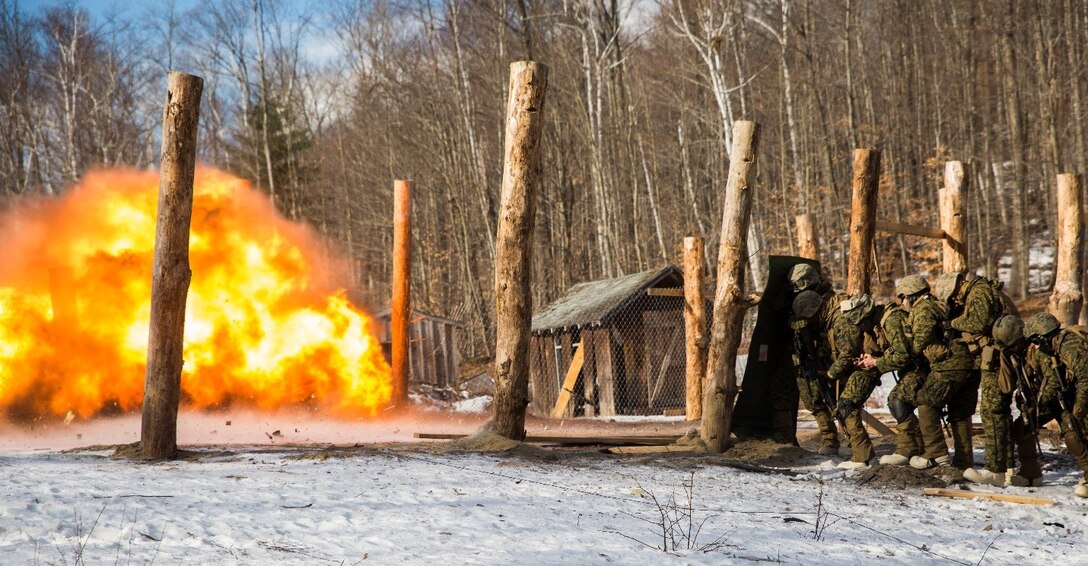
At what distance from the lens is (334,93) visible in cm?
4447

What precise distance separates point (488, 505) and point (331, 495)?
48.5 inches

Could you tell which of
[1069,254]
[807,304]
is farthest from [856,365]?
[1069,254]

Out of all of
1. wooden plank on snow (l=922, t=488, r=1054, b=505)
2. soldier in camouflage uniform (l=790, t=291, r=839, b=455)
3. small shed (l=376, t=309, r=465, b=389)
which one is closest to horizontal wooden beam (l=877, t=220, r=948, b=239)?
soldier in camouflage uniform (l=790, t=291, r=839, b=455)

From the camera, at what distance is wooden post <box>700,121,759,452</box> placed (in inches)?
418

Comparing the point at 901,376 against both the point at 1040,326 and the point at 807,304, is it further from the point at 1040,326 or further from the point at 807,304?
the point at 1040,326

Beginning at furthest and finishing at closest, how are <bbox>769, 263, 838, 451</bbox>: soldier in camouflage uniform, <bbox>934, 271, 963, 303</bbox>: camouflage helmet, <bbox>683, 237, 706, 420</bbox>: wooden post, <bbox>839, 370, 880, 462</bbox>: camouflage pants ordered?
1. <bbox>683, 237, 706, 420</bbox>: wooden post
2. <bbox>769, 263, 838, 451</bbox>: soldier in camouflage uniform
3. <bbox>839, 370, 880, 462</bbox>: camouflage pants
4. <bbox>934, 271, 963, 303</bbox>: camouflage helmet

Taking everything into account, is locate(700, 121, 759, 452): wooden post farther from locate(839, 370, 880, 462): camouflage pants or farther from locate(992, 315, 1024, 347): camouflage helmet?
locate(992, 315, 1024, 347): camouflage helmet

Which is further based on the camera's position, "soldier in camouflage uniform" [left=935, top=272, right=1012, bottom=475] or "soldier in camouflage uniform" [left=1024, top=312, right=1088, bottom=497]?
"soldier in camouflage uniform" [left=935, top=272, right=1012, bottom=475]

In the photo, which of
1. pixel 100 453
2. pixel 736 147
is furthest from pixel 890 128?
pixel 100 453

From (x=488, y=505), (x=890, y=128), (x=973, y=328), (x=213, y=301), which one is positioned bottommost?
(x=488, y=505)

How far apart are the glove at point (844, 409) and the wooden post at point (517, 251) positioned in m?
3.49

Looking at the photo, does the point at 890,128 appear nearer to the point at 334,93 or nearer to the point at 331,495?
the point at 334,93

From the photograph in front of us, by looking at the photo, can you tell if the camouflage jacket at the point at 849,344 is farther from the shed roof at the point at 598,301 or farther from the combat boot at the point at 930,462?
the shed roof at the point at 598,301

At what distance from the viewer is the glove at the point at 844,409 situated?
9688 mm
